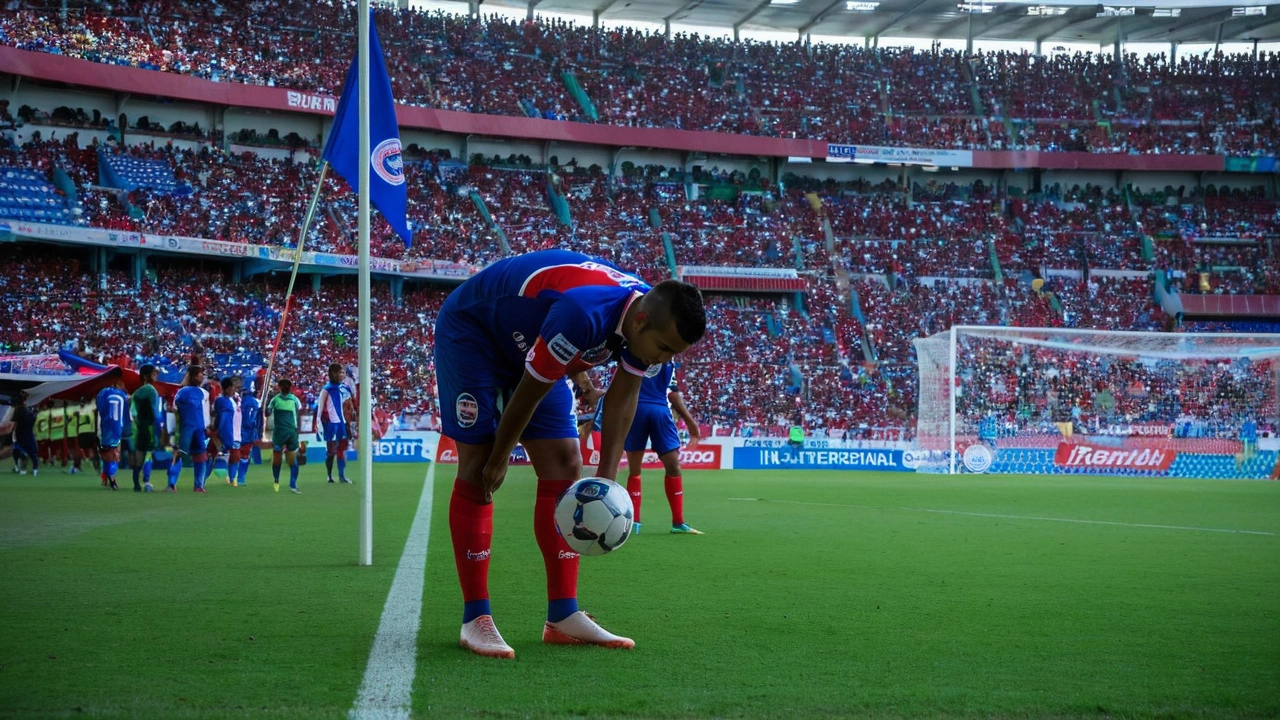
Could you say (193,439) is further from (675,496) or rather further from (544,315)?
(544,315)

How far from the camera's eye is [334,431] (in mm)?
19422

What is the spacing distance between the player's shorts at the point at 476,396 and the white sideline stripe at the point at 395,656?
2.92 feet

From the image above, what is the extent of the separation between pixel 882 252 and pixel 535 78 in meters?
16.3

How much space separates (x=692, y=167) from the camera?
168ft

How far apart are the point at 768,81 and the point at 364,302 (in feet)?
156

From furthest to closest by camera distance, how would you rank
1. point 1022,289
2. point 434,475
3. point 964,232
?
point 964,232
point 1022,289
point 434,475

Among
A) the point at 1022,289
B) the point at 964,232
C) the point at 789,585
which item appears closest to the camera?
the point at 789,585

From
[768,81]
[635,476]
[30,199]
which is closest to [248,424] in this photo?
[635,476]

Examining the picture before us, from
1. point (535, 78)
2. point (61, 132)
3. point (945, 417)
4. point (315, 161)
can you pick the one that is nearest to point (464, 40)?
point (535, 78)

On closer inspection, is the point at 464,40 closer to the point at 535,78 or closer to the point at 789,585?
the point at 535,78

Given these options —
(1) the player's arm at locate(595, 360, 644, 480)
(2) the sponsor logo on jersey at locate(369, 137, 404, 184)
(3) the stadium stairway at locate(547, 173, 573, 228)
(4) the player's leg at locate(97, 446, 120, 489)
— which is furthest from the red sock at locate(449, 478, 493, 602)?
(3) the stadium stairway at locate(547, 173, 573, 228)

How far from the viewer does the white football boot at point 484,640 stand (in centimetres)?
449

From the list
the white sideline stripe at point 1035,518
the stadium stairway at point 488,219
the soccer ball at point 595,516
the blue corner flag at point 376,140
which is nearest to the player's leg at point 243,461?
the white sideline stripe at point 1035,518

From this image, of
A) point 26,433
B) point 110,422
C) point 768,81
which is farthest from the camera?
point 768,81
